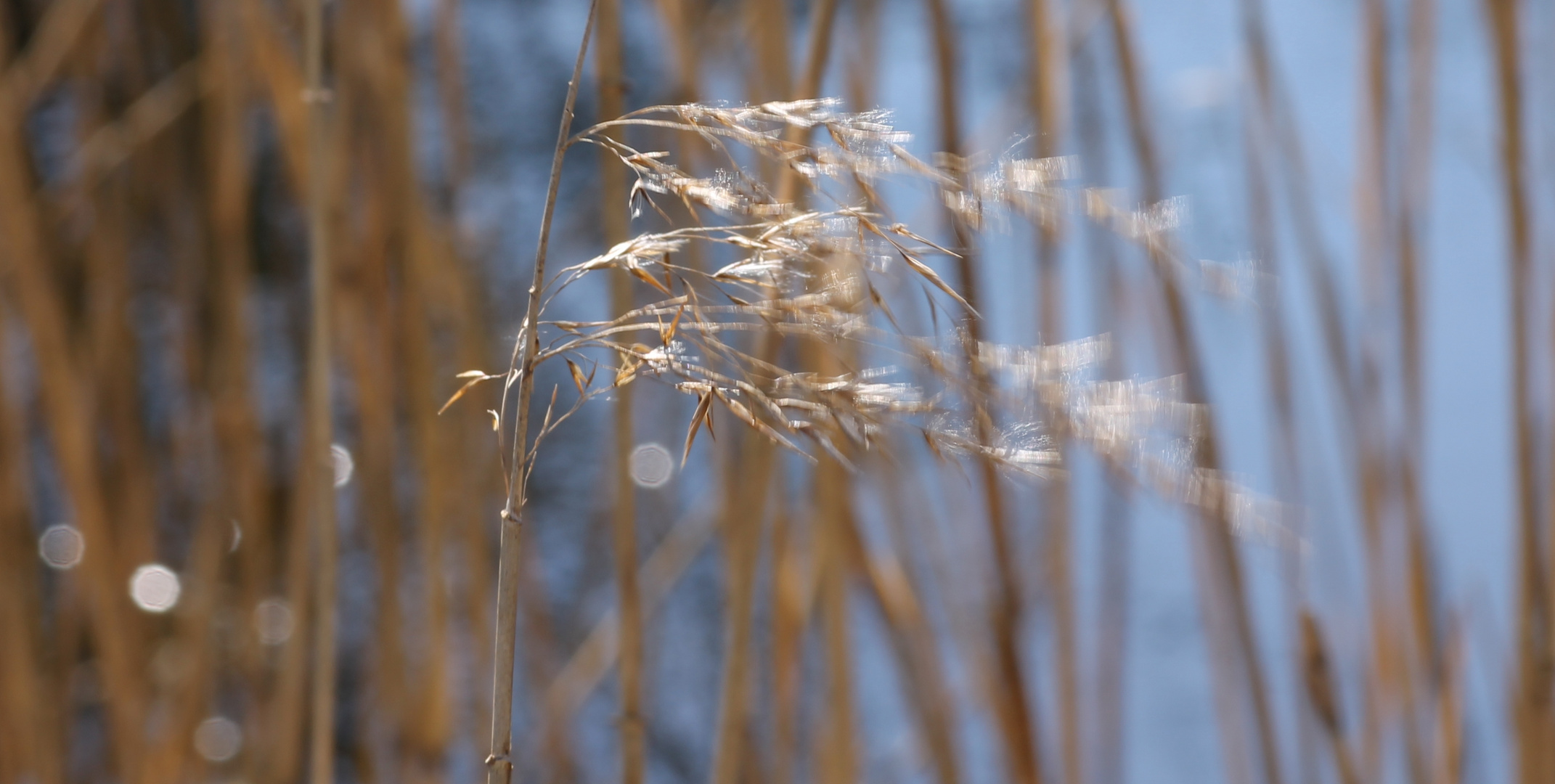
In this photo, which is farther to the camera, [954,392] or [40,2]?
[40,2]

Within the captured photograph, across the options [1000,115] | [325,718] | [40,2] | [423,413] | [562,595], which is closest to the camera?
[325,718]

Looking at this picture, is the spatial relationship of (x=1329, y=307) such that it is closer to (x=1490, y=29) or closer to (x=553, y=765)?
(x=1490, y=29)

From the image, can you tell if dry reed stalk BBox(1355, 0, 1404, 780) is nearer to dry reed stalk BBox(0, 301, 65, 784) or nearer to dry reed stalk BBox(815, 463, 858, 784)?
dry reed stalk BBox(815, 463, 858, 784)

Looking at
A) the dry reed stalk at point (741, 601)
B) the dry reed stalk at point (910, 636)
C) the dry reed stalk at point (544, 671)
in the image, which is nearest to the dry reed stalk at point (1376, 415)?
the dry reed stalk at point (910, 636)

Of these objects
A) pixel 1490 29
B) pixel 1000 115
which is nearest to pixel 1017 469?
pixel 1490 29

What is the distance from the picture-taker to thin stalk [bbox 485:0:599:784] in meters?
0.15

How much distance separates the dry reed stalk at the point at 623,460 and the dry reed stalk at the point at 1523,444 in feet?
1.13

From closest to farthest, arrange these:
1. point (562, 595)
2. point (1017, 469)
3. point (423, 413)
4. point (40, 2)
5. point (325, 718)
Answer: point (1017, 469) → point (325, 718) → point (423, 413) → point (40, 2) → point (562, 595)

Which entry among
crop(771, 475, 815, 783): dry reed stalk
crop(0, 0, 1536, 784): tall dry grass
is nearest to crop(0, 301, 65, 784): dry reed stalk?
crop(0, 0, 1536, 784): tall dry grass

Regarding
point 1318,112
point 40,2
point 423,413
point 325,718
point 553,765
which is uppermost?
point 40,2

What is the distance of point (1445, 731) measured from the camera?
1.71ft

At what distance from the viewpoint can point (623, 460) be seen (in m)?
0.38

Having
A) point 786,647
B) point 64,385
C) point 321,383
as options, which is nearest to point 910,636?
point 786,647

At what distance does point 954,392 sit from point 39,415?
1167mm
